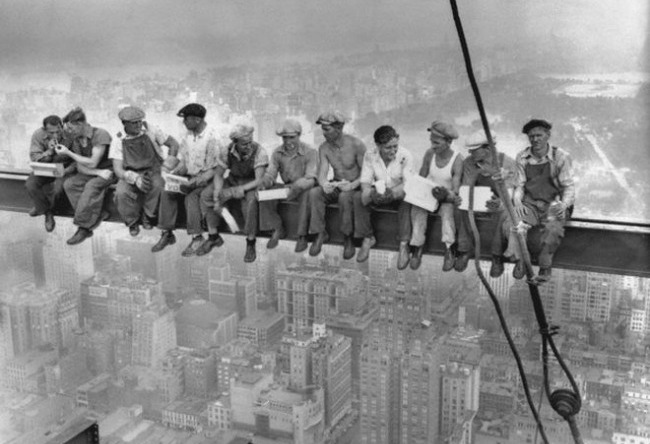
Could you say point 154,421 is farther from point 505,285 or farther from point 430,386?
point 505,285

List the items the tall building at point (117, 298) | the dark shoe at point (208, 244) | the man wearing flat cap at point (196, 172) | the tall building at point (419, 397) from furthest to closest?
the tall building at point (117, 298) < the tall building at point (419, 397) < the dark shoe at point (208, 244) < the man wearing flat cap at point (196, 172)

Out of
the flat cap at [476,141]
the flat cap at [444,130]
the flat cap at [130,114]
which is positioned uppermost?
the flat cap at [130,114]

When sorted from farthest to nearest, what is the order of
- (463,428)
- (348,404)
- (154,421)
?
(154,421), (348,404), (463,428)

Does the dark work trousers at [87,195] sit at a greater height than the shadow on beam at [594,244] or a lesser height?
greater

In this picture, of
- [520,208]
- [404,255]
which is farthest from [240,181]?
[520,208]

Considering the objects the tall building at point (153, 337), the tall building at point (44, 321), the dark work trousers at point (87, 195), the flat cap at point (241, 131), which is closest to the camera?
the flat cap at point (241, 131)

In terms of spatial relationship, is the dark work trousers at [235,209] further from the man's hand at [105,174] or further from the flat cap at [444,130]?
the flat cap at [444,130]

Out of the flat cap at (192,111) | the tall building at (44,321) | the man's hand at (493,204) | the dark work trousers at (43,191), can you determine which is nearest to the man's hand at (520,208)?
the man's hand at (493,204)

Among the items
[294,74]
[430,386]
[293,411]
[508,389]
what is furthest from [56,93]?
[508,389]
